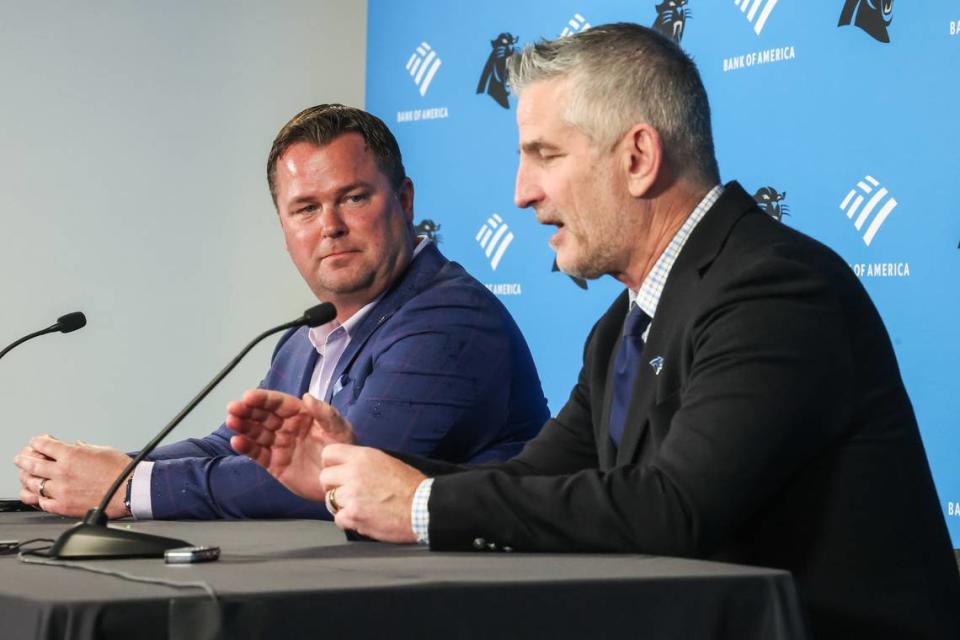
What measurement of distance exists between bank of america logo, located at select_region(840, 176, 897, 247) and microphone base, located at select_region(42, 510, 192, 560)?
2.48 metres

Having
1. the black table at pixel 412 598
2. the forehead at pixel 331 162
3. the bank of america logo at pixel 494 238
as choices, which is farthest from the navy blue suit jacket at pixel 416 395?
the bank of america logo at pixel 494 238

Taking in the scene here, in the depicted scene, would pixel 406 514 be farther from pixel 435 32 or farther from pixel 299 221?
pixel 435 32

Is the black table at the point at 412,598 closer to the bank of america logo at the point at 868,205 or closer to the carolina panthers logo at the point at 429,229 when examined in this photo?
the bank of america logo at the point at 868,205

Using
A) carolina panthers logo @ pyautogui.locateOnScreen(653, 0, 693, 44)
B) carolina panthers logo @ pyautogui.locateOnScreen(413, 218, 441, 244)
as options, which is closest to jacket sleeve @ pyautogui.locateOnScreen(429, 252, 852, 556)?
carolina panthers logo @ pyautogui.locateOnScreen(653, 0, 693, 44)

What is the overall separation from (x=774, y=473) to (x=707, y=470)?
10 cm

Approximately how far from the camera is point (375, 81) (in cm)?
545

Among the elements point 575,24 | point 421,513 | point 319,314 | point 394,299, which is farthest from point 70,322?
point 575,24

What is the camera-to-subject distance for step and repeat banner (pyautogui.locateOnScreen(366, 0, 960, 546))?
11.3 ft

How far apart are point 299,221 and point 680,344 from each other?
1497 millimetres

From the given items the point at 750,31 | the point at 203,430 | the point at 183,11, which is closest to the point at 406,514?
the point at 750,31

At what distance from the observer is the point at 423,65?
519 centimetres

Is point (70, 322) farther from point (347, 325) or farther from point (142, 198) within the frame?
point (142, 198)

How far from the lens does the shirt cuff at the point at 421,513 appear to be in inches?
68.8

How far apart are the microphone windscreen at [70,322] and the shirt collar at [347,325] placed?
55 centimetres
